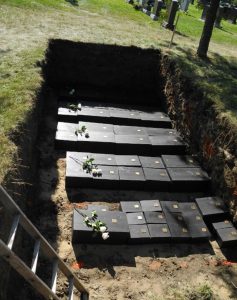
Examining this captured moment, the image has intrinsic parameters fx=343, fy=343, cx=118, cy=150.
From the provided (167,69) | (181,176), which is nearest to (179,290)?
(181,176)

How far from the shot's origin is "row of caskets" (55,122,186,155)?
992 centimetres

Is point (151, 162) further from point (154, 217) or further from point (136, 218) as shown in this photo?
point (136, 218)

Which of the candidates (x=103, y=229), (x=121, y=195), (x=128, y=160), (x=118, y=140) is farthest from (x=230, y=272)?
(x=118, y=140)

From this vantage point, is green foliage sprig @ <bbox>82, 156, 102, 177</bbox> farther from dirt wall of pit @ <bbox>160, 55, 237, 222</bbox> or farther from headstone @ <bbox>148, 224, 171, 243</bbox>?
dirt wall of pit @ <bbox>160, 55, 237, 222</bbox>

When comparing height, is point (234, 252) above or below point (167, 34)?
below

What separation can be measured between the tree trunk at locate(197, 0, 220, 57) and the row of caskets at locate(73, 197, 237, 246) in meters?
7.42

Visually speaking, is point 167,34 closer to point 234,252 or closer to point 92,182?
point 92,182

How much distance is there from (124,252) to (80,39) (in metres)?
9.10

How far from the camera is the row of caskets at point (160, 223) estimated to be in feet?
23.5

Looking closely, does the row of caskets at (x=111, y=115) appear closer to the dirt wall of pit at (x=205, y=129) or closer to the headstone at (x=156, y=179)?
the dirt wall of pit at (x=205, y=129)

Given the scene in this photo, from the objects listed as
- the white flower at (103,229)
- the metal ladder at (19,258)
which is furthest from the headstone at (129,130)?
the metal ladder at (19,258)

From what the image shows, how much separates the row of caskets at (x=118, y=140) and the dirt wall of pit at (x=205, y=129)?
0.66 m

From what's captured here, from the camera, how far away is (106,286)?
640 centimetres

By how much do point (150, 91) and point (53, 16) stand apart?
243 inches
